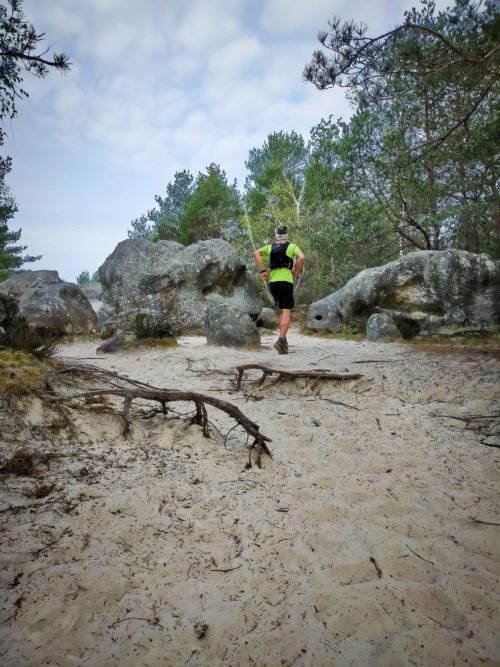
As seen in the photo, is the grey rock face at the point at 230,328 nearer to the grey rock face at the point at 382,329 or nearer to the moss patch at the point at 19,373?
the grey rock face at the point at 382,329

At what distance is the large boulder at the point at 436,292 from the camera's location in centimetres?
691

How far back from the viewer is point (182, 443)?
2.53 m

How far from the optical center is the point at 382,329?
23.6ft

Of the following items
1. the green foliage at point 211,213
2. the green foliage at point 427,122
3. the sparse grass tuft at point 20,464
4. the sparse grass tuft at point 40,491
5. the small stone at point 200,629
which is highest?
the green foliage at point 211,213

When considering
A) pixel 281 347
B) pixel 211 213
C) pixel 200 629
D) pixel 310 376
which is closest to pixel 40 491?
pixel 200 629

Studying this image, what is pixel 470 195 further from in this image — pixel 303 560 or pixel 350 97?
pixel 303 560

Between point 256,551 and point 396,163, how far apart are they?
5.52 meters

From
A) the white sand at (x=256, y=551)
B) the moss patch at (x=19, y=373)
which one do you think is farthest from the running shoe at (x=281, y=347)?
the moss patch at (x=19, y=373)

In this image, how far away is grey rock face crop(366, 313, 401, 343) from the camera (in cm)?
715

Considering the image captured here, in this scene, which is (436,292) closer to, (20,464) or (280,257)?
(280,257)

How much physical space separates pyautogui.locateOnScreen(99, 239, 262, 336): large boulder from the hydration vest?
385cm

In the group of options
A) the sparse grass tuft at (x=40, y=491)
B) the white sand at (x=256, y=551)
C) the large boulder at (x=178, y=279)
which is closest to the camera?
the white sand at (x=256, y=551)

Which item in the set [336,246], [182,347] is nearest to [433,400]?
[182,347]

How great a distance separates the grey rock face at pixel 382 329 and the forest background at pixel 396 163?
2.72 m
